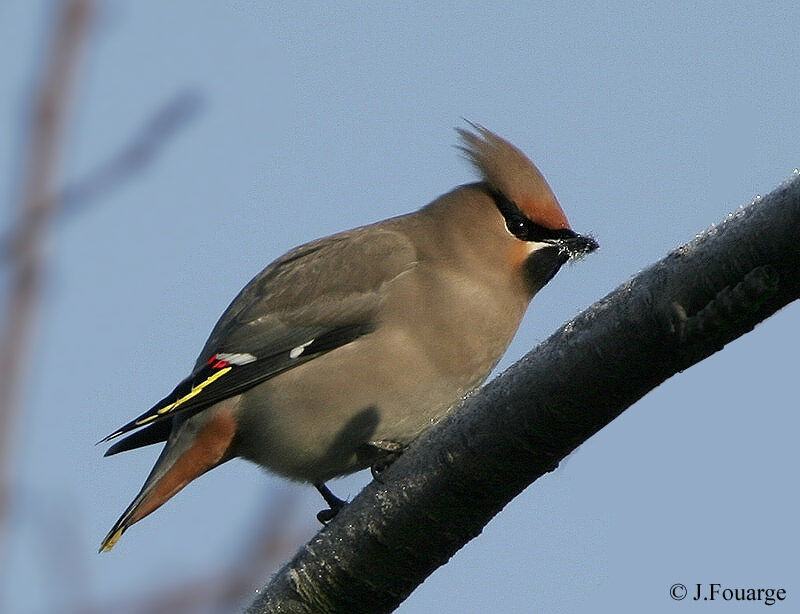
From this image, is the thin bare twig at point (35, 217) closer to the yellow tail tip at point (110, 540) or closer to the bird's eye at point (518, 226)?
the yellow tail tip at point (110, 540)

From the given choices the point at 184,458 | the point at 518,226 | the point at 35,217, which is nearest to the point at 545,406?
the point at 35,217

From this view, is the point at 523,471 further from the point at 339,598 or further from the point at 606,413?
the point at 339,598

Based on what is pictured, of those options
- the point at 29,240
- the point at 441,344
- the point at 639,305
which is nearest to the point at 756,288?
the point at 639,305

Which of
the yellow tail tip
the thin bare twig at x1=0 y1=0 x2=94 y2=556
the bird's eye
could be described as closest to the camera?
the thin bare twig at x1=0 y1=0 x2=94 y2=556

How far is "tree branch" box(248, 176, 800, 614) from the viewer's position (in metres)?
1.81

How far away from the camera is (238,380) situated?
425 cm

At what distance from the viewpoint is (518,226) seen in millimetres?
4570

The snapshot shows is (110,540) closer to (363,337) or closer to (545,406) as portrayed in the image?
(363,337)

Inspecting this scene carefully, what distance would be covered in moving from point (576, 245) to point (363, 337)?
756mm

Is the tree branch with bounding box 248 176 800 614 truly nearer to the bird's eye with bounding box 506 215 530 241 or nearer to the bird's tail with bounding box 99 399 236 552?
the bird's tail with bounding box 99 399 236 552

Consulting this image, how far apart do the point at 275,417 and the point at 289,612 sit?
153cm

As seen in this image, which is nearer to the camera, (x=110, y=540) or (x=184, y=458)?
(x=110, y=540)

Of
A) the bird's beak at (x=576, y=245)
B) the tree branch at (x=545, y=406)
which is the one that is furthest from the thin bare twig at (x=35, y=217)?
the bird's beak at (x=576, y=245)

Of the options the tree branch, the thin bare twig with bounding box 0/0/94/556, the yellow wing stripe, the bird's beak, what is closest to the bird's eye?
the bird's beak
